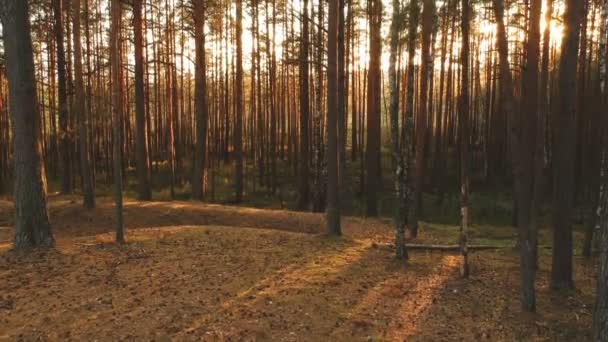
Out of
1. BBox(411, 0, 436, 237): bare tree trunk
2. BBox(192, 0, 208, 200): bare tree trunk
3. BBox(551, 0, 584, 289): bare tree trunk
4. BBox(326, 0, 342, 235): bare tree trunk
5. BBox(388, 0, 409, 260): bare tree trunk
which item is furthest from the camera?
BBox(192, 0, 208, 200): bare tree trunk

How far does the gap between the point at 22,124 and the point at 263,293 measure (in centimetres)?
580

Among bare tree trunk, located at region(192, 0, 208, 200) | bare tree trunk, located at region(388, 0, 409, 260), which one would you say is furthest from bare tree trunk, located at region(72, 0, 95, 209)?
bare tree trunk, located at region(388, 0, 409, 260)

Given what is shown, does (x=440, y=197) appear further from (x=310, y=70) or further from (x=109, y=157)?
(x=109, y=157)

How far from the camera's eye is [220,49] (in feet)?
84.2

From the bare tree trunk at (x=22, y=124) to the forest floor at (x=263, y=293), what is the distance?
1.99 ft

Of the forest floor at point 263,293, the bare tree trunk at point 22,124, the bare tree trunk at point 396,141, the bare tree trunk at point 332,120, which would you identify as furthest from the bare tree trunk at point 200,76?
the bare tree trunk at point 396,141

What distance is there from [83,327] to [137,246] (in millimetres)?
3746

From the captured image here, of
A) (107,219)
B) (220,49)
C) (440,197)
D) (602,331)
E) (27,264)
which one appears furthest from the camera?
(220,49)

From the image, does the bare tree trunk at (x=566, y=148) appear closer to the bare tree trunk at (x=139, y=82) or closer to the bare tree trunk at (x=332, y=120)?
the bare tree trunk at (x=332, y=120)

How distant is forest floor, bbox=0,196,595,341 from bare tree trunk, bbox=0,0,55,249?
1.99ft

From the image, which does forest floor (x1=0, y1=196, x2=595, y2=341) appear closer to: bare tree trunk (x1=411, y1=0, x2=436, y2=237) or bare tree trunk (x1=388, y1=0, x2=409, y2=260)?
bare tree trunk (x1=388, y1=0, x2=409, y2=260)

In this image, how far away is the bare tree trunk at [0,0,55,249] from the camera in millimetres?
7965

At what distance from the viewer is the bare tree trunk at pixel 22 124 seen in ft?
26.1

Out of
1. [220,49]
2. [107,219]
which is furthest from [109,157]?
[107,219]
